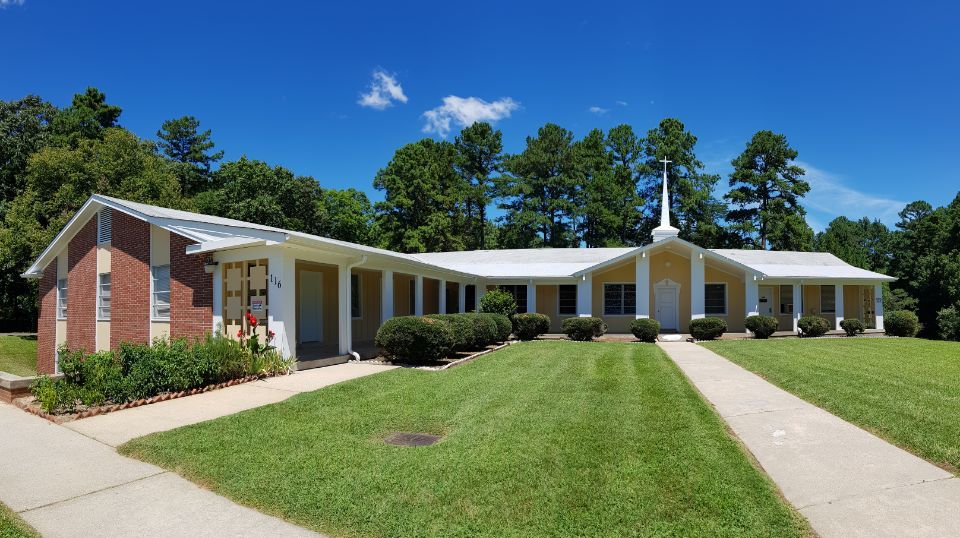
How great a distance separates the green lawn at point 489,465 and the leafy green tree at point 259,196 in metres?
31.2

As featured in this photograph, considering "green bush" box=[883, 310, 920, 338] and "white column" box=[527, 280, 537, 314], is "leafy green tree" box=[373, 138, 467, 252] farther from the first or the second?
"green bush" box=[883, 310, 920, 338]

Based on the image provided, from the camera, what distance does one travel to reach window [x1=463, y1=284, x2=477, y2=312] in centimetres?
2247

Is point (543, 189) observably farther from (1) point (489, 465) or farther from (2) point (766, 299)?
(1) point (489, 465)

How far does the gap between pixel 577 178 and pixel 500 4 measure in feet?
93.8

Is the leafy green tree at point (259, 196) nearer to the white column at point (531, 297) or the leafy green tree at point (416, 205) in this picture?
the leafy green tree at point (416, 205)

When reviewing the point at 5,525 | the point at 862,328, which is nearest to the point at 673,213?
the point at 862,328

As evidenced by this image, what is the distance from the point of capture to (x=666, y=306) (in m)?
21.8

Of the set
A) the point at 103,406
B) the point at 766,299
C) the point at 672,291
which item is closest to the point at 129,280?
the point at 103,406

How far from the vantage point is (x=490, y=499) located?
13.2ft

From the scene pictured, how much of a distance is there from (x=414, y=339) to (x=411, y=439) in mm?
5495

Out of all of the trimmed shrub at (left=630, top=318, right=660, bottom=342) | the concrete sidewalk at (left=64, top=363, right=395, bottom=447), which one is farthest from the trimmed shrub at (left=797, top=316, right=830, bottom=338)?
the concrete sidewalk at (left=64, top=363, right=395, bottom=447)

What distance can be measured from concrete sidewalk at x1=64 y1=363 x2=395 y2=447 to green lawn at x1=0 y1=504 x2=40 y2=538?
1765 millimetres

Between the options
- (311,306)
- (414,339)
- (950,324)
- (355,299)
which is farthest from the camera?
(950,324)

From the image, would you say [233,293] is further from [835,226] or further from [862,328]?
[835,226]
